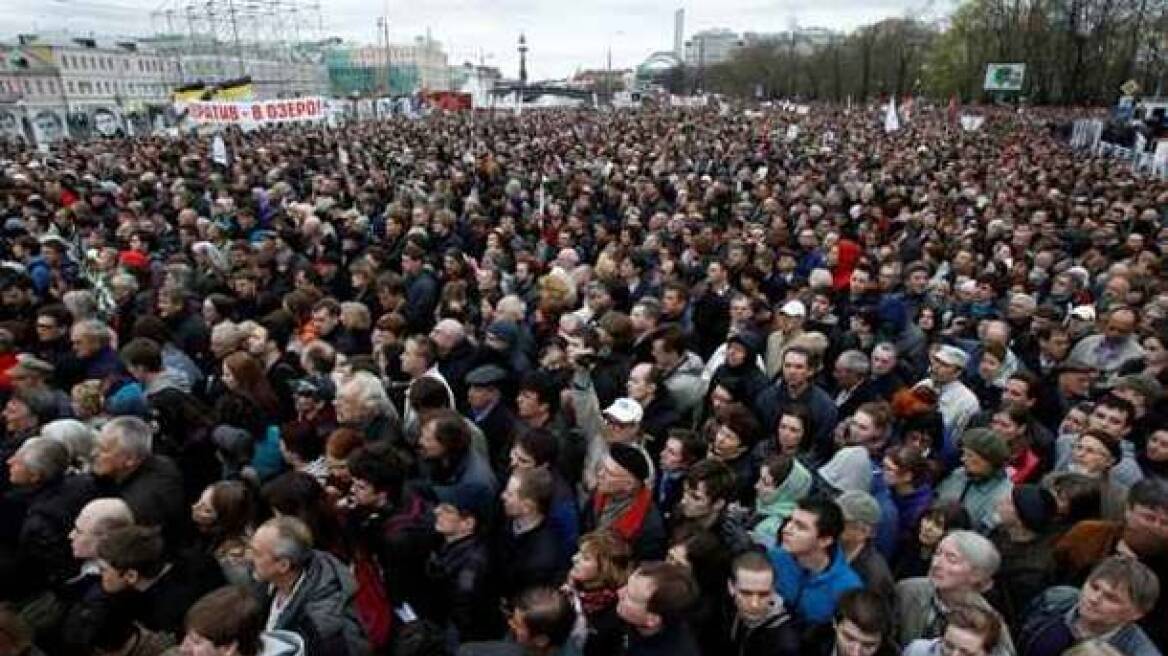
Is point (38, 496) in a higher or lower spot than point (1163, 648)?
higher

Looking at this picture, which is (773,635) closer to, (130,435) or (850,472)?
(850,472)

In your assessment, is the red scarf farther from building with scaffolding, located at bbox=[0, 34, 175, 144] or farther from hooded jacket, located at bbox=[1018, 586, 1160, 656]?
Result: building with scaffolding, located at bbox=[0, 34, 175, 144]

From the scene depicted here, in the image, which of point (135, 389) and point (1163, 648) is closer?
point (1163, 648)

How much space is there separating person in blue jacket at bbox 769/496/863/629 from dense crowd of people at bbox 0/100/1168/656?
0.01 meters

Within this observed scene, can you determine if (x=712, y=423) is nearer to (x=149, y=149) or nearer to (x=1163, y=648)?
(x=1163, y=648)

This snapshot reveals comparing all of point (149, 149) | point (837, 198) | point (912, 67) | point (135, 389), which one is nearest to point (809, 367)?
point (135, 389)

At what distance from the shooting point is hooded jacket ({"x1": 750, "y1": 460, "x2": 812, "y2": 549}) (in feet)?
11.4

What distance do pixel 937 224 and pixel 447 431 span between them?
30.4 feet

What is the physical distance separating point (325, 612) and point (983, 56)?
59.8m

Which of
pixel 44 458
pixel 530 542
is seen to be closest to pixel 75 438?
pixel 44 458

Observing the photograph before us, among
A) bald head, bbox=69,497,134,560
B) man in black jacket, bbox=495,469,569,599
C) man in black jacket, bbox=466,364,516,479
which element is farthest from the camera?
man in black jacket, bbox=466,364,516,479

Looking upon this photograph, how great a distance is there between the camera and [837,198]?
13.4m

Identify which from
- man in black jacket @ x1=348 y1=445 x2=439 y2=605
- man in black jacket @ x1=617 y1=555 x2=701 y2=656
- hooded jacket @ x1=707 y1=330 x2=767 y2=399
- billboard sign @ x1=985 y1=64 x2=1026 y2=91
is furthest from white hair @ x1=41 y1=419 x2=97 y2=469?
billboard sign @ x1=985 y1=64 x2=1026 y2=91

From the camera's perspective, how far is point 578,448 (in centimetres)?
454
